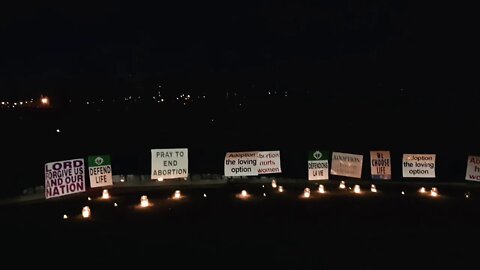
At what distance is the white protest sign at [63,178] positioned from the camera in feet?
59.9

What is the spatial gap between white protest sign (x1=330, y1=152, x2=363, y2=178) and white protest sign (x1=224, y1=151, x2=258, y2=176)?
440cm

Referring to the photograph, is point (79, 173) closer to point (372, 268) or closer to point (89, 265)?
point (89, 265)

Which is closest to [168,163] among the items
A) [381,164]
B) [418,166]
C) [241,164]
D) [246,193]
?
[241,164]

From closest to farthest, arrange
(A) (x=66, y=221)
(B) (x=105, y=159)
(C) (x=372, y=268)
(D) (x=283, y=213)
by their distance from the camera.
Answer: (C) (x=372, y=268), (A) (x=66, y=221), (D) (x=283, y=213), (B) (x=105, y=159)

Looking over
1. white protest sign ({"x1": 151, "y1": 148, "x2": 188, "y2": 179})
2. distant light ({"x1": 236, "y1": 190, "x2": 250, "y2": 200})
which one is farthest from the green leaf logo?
distant light ({"x1": 236, "y1": 190, "x2": 250, "y2": 200})

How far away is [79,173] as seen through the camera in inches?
771

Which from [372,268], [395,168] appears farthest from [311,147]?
[372,268]

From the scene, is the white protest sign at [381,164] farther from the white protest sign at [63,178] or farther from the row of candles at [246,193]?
the white protest sign at [63,178]

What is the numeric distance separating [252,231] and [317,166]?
10727mm

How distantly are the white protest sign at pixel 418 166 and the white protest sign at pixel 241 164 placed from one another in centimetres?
825

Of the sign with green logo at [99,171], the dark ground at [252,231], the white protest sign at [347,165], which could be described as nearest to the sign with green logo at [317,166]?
the white protest sign at [347,165]

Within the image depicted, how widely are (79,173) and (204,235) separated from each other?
8.17 meters

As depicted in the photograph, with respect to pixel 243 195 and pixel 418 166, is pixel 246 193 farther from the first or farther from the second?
pixel 418 166

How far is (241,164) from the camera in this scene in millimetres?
24828
